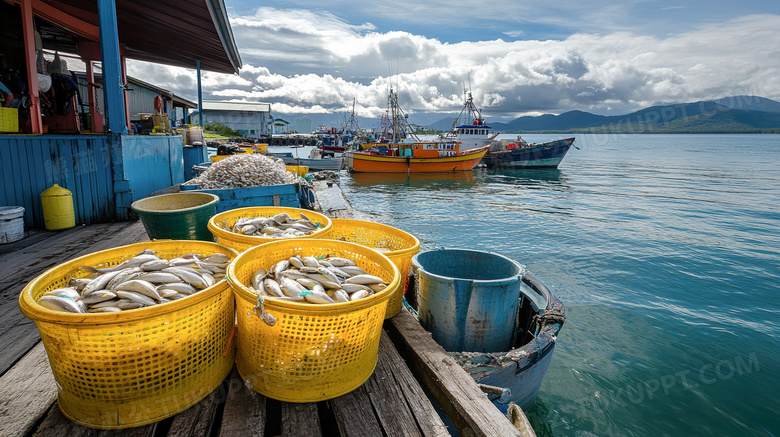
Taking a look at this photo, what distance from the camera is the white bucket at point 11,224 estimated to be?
4840 millimetres

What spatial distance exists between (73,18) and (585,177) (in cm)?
3232

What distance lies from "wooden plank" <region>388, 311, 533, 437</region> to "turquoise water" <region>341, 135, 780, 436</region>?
2.30 m

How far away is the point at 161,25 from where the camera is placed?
9.08 meters

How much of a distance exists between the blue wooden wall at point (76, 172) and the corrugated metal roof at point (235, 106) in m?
67.8

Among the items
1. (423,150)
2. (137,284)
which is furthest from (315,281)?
(423,150)

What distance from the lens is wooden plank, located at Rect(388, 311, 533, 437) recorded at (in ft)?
6.35

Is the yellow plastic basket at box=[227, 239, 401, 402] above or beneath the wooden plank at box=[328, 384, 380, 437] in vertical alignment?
above

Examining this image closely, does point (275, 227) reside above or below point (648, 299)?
above

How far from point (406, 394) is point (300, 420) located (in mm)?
597

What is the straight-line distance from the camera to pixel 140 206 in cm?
Answer: 429

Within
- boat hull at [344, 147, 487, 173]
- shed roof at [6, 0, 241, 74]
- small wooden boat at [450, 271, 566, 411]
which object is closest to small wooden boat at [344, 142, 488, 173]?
boat hull at [344, 147, 487, 173]

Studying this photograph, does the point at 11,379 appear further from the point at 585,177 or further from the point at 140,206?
the point at 585,177

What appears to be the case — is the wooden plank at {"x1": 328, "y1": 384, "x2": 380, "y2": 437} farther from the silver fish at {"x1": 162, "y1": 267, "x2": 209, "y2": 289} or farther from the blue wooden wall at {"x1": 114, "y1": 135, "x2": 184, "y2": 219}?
the blue wooden wall at {"x1": 114, "y1": 135, "x2": 184, "y2": 219}

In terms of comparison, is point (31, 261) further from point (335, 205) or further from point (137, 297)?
point (335, 205)
